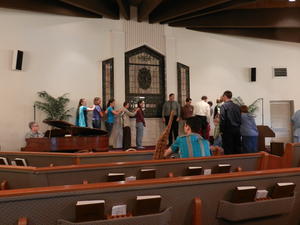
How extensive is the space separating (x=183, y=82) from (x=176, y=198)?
317 inches

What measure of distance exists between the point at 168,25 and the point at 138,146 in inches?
162

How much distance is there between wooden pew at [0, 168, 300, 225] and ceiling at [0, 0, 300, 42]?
6632 millimetres

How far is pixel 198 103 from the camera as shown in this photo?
8.90 metres

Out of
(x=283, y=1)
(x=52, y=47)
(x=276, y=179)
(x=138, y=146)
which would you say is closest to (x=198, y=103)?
(x=138, y=146)

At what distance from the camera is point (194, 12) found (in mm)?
8484

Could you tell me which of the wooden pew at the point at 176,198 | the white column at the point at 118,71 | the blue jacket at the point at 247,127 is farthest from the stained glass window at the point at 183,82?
the wooden pew at the point at 176,198

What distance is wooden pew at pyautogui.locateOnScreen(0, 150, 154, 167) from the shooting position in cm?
271

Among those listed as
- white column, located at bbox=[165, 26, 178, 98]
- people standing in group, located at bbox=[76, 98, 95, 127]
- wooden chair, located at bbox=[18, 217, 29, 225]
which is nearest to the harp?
wooden chair, located at bbox=[18, 217, 29, 225]

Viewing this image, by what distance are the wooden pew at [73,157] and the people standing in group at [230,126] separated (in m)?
1.82

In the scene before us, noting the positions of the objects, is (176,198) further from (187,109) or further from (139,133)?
(187,109)

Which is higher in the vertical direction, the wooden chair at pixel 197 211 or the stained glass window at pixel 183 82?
the stained glass window at pixel 183 82

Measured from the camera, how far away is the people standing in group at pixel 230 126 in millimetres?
4426

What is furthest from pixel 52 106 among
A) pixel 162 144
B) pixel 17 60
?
pixel 162 144

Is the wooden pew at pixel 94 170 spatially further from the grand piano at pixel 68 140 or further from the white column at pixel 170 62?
the white column at pixel 170 62
